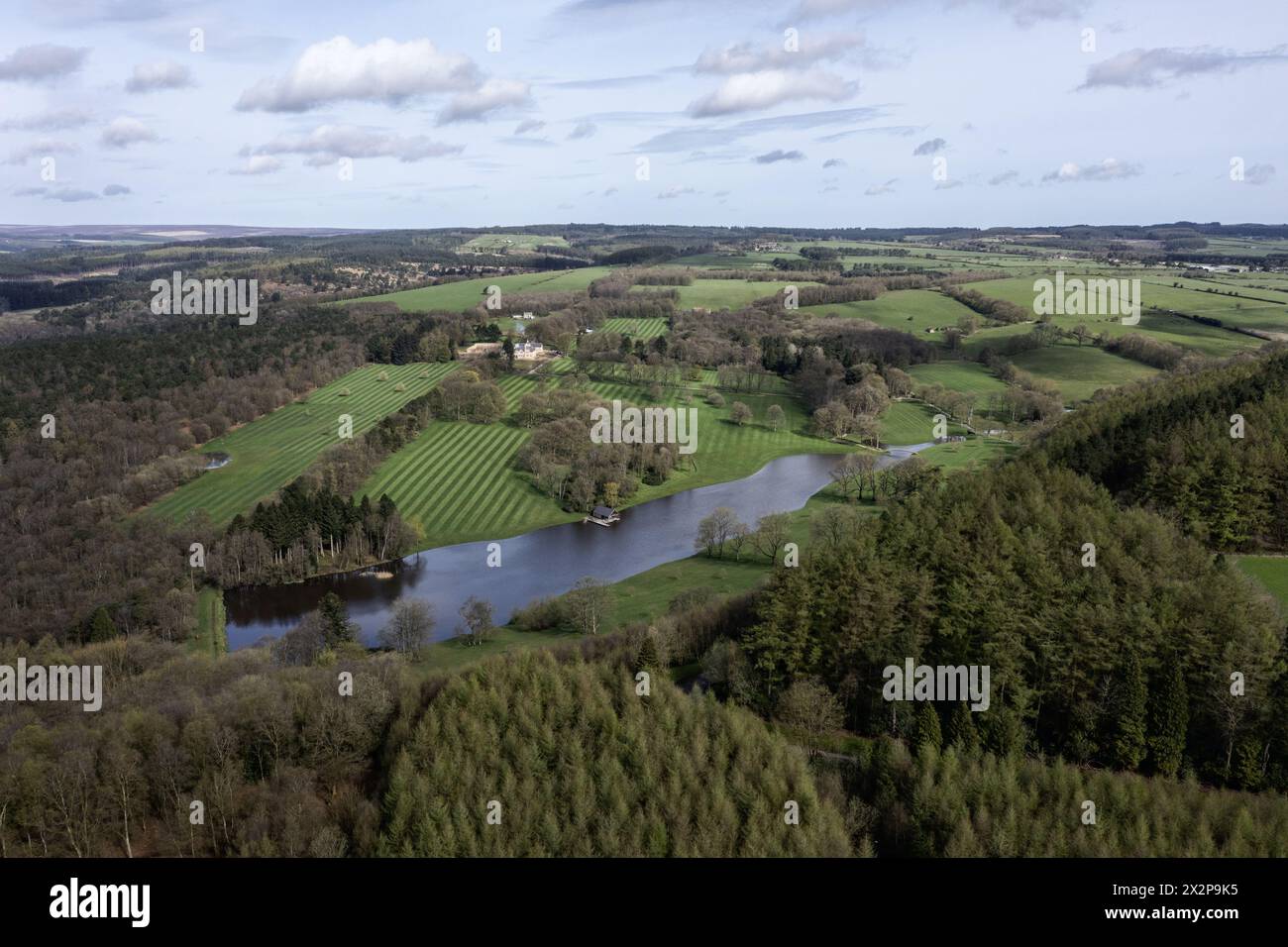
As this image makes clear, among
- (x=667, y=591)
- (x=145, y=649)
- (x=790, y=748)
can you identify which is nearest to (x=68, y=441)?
(x=145, y=649)

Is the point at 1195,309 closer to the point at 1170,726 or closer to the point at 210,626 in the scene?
the point at 1170,726

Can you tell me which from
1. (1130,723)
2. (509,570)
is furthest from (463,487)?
(1130,723)

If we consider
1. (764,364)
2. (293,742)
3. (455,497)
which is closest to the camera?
(293,742)

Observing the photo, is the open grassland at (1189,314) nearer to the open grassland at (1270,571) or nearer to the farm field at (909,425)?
the farm field at (909,425)

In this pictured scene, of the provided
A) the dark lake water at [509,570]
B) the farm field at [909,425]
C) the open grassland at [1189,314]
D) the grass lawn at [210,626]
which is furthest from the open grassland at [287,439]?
the open grassland at [1189,314]

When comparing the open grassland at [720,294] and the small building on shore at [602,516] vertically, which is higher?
the open grassland at [720,294]

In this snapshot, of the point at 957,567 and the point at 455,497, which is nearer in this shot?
the point at 957,567
